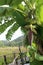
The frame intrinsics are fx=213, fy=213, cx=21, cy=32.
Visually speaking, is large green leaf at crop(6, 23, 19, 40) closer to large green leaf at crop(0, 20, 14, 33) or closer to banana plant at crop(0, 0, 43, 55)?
large green leaf at crop(0, 20, 14, 33)

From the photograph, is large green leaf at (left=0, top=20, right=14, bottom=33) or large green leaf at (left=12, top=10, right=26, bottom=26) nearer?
large green leaf at (left=12, top=10, right=26, bottom=26)

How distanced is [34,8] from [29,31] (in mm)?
169

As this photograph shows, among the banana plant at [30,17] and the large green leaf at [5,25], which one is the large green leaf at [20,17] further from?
the large green leaf at [5,25]

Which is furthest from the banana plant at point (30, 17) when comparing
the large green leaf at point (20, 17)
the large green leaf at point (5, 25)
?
the large green leaf at point (5, 25)

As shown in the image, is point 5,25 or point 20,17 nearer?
point 20,17

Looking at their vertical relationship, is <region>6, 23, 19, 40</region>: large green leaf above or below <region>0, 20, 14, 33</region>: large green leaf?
below

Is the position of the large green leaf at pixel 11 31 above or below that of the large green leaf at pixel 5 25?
below

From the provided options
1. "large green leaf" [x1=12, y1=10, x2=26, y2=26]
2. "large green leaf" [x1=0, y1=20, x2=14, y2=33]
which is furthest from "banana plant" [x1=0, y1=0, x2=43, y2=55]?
"large green leaf" [x1=0, y1=20, x2=14, y2=33]

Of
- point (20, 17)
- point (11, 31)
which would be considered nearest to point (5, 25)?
point (11, 31)

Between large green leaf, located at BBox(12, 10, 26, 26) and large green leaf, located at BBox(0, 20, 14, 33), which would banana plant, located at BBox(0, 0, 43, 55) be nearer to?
large green leaf, located at BBox(12, 10, 26, 26)

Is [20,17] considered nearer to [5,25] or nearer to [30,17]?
[30,17]

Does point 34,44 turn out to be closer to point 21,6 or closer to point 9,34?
point 21,6

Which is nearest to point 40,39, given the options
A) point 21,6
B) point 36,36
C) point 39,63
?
point 36,36

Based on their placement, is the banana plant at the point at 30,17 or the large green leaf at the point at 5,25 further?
the large green leaf at the point at 5,25
